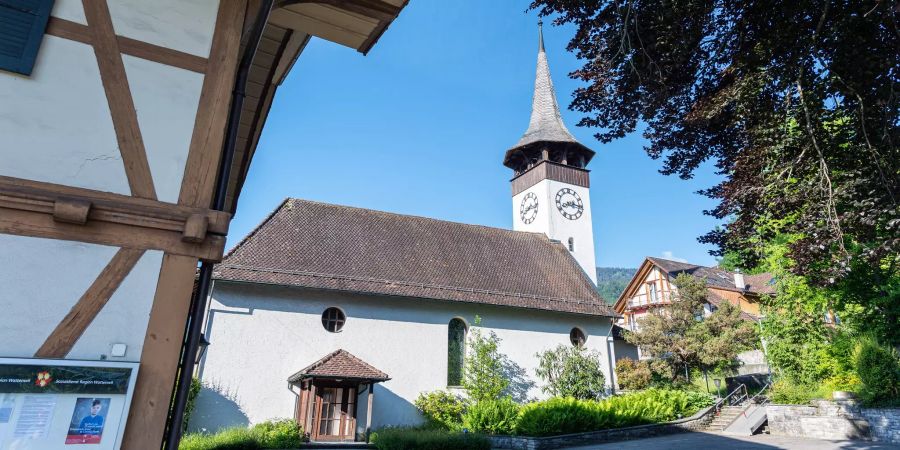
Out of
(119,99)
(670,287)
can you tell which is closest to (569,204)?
(670,287)

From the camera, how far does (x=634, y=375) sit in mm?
22031

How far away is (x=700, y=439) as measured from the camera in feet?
49.7

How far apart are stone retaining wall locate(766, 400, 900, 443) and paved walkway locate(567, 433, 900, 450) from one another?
24.7 inches

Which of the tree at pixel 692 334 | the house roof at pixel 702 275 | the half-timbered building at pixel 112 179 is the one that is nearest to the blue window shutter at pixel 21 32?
the half-timbered building at pixel 112 179

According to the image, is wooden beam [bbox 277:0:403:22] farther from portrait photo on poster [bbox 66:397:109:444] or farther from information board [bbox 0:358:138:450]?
portrait photo on poster [bbox 66:397:109:444]

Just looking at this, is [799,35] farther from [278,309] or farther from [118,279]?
[278,309]

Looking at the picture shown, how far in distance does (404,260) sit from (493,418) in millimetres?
7409

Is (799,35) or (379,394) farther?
(379,394)

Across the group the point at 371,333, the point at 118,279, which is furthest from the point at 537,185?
the point at 118,279

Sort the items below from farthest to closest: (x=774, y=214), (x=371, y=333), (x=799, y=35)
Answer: (x=371, y=333) < (x=774, y=214) < (x=799, y=35)

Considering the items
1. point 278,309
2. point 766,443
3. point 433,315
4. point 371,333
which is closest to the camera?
point 766,443

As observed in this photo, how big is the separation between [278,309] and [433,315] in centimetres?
579

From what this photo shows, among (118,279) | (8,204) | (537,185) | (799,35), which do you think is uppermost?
(537,185)

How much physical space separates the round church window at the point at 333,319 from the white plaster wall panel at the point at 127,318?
1464 centimetres
